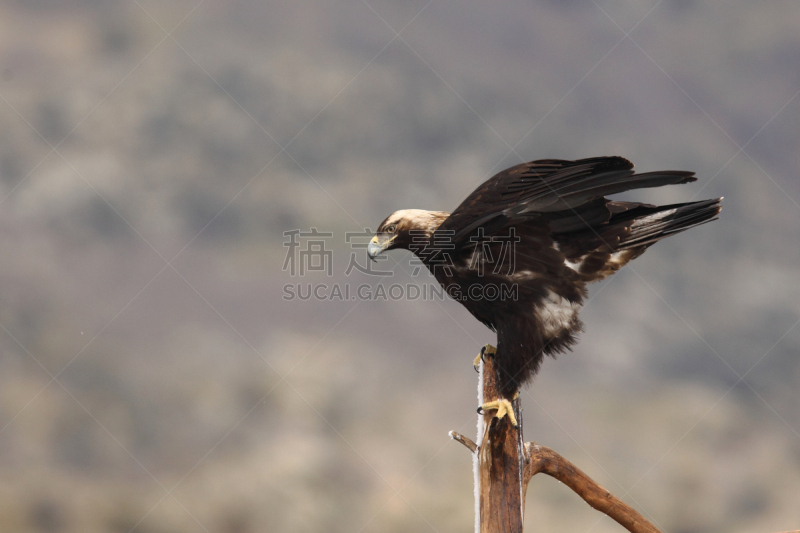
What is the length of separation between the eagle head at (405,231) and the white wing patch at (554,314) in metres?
0.67

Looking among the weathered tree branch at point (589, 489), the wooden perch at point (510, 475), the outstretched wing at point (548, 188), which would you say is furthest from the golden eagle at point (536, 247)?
the weathered tree branch at point (589, 489)

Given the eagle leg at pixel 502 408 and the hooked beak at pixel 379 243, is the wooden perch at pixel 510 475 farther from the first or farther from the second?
the hooked beak at pixel 379 243

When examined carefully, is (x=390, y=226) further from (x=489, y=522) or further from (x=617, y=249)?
(x=489, y=522)

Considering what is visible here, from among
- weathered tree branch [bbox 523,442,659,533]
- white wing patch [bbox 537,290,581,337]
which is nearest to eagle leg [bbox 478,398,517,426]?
weathered tree branch [bbox 523,442,659,533]

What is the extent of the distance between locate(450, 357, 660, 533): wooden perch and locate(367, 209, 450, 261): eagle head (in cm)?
80

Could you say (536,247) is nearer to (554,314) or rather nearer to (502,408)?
(554,314)

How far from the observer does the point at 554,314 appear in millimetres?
2963

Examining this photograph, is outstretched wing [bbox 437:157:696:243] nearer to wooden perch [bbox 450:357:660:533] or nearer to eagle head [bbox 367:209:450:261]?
eagle head [bbox 367:209:450:261]

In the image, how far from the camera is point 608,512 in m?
2.92

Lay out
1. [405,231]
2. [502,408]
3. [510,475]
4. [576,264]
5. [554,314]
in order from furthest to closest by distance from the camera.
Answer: [405,231] < [576,264] < [554,314] < [502,408] < [510,475]

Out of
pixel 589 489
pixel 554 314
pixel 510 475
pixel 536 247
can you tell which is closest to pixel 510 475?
pixel 510 475

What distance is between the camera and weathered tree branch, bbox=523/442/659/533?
9.50ft

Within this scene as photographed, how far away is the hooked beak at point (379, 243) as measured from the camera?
323cm

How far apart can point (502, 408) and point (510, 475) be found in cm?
29
